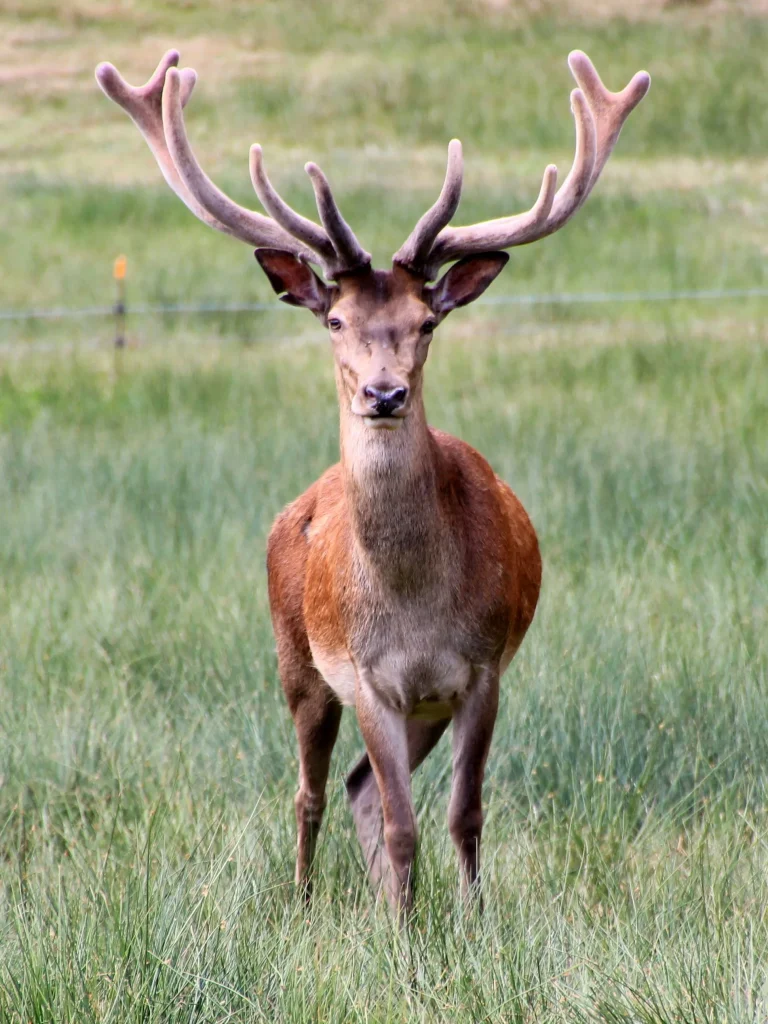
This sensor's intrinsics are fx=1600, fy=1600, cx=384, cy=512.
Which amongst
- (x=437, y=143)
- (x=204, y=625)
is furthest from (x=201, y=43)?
(x=204, y=625)

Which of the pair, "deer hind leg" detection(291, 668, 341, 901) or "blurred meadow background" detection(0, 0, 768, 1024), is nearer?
"blurred meadow background" detection(0, 0, 768, 1024)

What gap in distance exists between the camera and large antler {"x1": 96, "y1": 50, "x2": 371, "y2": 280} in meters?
4.08

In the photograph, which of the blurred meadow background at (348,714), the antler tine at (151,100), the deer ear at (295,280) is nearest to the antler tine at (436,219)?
the deer ear at (295,280)

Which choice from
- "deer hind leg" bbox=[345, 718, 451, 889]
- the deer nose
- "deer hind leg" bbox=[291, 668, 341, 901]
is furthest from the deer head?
"deer hind leg" bbox=[345, 718, 451, 889]

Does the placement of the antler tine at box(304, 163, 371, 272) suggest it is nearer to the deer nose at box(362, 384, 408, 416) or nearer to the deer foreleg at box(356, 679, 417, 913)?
the deer nose at box(362, 384, 408, 416)

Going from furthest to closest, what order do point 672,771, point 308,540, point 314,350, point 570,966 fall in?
1. point 314,350
2. point 672,771
3. point 308,540
4. point 570,966

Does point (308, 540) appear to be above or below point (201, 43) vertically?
below

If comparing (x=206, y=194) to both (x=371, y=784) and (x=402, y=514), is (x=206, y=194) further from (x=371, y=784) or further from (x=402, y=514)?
(x=371, y=784)

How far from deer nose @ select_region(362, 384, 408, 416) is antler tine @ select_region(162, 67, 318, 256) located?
2.18 ft

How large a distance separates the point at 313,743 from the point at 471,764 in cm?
70

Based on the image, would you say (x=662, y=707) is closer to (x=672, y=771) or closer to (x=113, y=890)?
(x=672, y=771)

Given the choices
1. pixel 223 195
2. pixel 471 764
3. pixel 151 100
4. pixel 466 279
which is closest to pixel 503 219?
pixel 466 279

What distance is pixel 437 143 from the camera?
94.8 feet

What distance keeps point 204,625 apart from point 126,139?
24063mm
